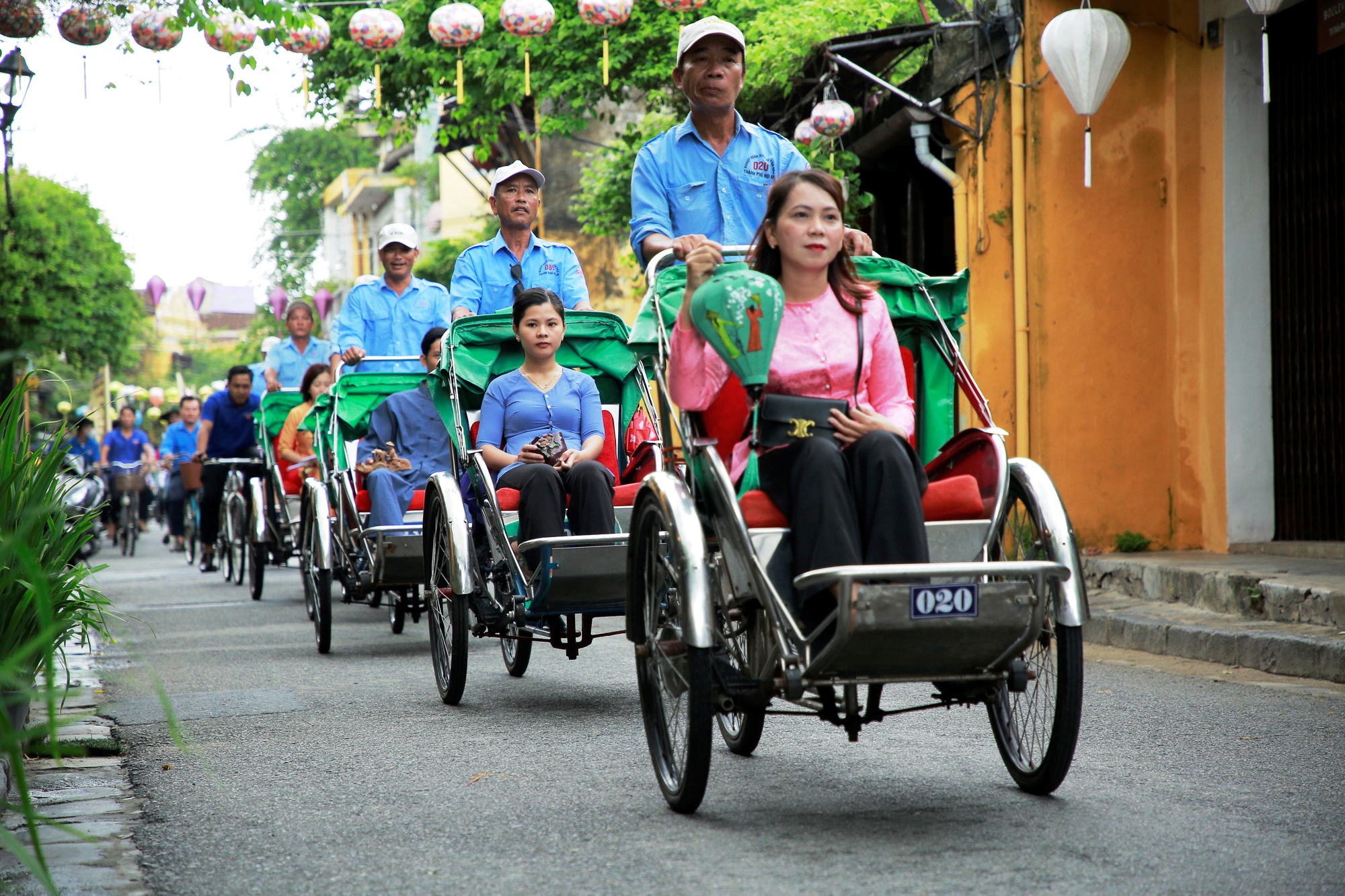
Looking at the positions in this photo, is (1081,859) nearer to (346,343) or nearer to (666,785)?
(666,785)

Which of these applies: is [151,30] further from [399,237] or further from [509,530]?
[509,530]

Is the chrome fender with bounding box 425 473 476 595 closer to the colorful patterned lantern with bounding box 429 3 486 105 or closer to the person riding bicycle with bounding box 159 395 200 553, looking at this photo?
the colorful patterned lantern with bounding box 429 3 486 105

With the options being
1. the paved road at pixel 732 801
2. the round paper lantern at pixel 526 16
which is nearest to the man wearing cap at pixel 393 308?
the paved road at pixel 732 801

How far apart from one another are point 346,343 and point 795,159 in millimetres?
4280

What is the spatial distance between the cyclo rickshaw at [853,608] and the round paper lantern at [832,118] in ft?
26.6

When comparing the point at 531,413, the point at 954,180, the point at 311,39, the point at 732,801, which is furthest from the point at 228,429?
the point at 732,801

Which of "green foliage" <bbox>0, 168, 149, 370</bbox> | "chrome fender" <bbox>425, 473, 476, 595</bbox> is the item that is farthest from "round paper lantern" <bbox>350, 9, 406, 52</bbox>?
"green foliage" <bbox>0, 168, 149, 370</bbox>

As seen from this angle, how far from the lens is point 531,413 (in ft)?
20.7

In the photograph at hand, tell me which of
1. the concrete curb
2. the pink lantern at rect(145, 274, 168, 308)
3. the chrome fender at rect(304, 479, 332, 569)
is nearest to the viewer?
the concrete curb

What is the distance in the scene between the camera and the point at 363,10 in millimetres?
12609

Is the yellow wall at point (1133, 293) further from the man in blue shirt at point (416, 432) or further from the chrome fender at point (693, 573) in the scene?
the chrome fender at point (693, 573)

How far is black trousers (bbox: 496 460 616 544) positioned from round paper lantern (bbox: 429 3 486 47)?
787 centimetres

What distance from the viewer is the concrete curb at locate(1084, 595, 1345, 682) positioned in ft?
21.3

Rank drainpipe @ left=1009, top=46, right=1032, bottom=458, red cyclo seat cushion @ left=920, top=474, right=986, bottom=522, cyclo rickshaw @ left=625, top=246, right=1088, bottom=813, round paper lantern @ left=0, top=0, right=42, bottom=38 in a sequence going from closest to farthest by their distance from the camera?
cyclo rickshaw @ left=625, top=246, right=1088, bottom=813 → red cyclo seat cushion @ left=920, top=474, right=986, bottom=522 → round paper lantern @ left=0, top=0, right=42, bottom=38 → drainpipe @ left=1009, top=46, right=1032, bottom=458
